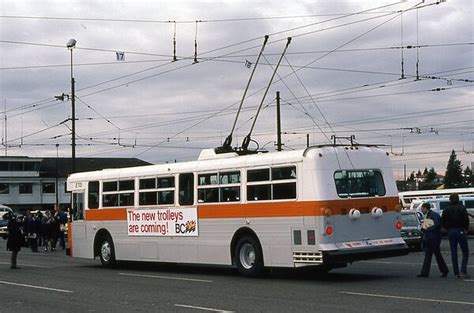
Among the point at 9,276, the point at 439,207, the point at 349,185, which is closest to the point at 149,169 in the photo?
the point at 9,276

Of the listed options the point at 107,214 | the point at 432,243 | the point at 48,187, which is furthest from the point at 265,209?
the point at 48,187

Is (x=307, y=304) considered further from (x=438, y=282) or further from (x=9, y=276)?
(x=9, y=276)

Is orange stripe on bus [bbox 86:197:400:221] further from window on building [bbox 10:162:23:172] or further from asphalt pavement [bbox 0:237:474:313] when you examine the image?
window on building [bbox 10:162:23:172]

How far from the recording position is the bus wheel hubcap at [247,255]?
17656mm

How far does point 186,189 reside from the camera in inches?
770

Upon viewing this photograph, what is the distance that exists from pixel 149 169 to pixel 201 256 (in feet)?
9.96

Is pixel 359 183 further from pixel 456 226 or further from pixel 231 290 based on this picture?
pixel 231 290

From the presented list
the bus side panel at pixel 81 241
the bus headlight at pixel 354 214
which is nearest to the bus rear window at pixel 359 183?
the bus headlight at pixel 354 214

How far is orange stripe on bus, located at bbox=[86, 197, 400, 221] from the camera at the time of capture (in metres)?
16.2

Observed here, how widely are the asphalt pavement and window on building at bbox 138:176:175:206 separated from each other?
1839 mm

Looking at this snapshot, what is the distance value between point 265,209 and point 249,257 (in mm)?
1297

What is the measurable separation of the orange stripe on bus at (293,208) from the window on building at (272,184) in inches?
6.4

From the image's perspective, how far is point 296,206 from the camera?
650 inches

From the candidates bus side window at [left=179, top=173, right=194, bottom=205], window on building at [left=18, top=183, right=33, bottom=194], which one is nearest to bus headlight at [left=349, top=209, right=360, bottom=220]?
bus side window at [left=179, top=173, right=194, bottom=205]
